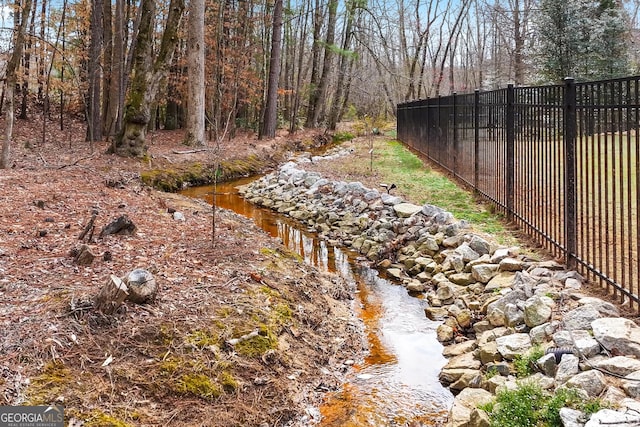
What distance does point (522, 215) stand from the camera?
6.80 metres

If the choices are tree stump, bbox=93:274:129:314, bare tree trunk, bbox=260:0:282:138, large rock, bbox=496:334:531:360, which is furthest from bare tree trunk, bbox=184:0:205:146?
large rock, bbox=496:334:531:360

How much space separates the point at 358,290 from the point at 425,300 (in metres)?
0.85

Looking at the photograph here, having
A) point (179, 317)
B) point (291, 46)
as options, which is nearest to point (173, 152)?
point (179, 317)

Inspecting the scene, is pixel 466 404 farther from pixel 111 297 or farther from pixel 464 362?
pixel 111 297

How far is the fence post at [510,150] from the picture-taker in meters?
6.96

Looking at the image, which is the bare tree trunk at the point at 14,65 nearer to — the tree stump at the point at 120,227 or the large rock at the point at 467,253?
the tree stump at the point at 120,227

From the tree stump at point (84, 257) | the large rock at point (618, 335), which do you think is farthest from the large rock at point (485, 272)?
the tree stump at point (84, 257)

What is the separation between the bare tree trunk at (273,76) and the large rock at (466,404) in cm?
1780

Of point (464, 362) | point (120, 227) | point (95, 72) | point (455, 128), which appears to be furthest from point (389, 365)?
point (95, 72)

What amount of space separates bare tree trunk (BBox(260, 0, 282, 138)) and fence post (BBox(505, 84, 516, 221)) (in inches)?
566

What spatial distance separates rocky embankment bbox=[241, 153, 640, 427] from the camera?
324 cm

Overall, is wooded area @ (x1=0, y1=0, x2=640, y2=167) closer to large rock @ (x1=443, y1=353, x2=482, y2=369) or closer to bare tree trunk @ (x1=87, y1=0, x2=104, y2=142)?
bare tree trunk @ (x1=87, y1=0, x2=104, y2=142)

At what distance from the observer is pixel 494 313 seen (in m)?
4.83

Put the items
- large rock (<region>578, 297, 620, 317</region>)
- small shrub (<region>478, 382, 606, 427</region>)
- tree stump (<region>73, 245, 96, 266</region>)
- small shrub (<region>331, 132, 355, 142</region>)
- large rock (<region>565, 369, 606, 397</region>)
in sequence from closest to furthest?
small shrub (<region>478, 382, 606, 427</region>) < large rock (<region>565, 369, 606, 397</region>) < large rock (<region>578, 297, 620, 317</region>) < tree stump (<region>73, 245, 96, 266</region>) < small shrub (<region>331, 132, 355, 142</region>)
